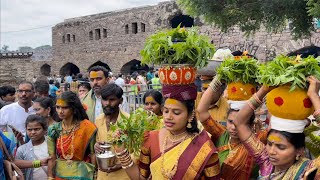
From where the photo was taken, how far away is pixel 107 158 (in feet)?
9.38

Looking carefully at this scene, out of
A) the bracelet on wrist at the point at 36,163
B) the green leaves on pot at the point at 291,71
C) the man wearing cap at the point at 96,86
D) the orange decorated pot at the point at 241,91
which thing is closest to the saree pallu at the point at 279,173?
the orange decorated pot at the point at 241,91

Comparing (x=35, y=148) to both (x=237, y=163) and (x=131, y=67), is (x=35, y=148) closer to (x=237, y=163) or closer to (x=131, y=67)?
(x=237, y=163)

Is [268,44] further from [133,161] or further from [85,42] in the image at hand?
[85,42]

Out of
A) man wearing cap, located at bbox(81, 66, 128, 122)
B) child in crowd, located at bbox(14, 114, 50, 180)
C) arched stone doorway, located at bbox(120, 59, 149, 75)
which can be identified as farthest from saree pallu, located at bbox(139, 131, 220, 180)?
arched stone doorway, located at bbox(120, 59, 149, 75)

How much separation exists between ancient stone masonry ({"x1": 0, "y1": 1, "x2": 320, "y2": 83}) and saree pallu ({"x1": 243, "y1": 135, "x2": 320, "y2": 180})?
1313cm

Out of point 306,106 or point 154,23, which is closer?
point 306,106

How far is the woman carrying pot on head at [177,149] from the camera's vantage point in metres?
2.62

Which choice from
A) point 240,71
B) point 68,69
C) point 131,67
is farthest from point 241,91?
point 68,69

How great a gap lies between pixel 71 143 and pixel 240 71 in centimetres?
182

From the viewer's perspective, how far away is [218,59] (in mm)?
3873

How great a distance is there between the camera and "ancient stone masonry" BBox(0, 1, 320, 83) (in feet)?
A: 53.9

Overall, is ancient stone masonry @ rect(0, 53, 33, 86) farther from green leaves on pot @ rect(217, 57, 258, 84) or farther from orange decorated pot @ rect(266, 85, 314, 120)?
orange decorated pot @ rect(266, 85, 314, 120)

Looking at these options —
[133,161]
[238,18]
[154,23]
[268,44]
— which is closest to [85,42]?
[154,23]

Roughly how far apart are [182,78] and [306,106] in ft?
2.79
